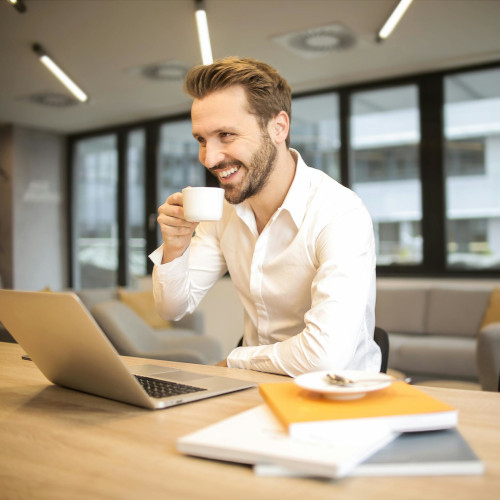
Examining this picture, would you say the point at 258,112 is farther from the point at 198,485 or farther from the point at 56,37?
the point at 56,37

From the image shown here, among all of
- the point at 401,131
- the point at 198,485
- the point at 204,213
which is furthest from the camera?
the point at 401,131

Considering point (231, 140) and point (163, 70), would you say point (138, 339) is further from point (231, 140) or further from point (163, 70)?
point (163, 70)

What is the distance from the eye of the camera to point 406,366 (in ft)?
14.3

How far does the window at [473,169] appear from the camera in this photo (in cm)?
529

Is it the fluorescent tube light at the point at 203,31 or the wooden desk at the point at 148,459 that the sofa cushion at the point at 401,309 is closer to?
the fluorescent tube light at the point at 203,31

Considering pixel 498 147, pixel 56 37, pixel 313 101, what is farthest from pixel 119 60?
pixel 498 147

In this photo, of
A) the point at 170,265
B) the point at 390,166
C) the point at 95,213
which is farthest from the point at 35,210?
the point at 170,265

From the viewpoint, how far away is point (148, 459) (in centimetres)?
67

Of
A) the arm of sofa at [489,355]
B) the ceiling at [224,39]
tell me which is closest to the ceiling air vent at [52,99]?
the ceiling at [224,39]

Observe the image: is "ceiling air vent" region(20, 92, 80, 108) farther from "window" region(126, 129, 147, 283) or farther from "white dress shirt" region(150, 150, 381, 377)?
"white dress shirt" region(150, 150, 381, 377)

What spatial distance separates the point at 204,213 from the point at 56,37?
3964mm

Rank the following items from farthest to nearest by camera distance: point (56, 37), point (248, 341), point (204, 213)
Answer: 1. point (56, 37)
2. point (248, 341)
3. point (204, 213)

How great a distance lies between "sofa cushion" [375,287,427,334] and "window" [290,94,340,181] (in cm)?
157

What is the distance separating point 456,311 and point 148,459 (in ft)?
14.9
